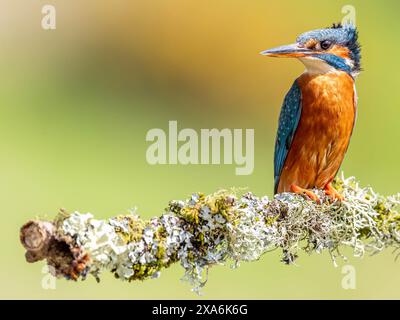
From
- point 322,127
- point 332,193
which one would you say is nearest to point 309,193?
point 332,193

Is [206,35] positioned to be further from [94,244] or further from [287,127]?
[94,244]

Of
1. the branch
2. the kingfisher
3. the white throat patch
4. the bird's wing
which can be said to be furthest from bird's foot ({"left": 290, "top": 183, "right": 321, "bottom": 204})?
the white throat patch

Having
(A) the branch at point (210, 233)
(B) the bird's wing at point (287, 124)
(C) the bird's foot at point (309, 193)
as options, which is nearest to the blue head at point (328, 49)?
(B) the bird's wing at point (287, 124)

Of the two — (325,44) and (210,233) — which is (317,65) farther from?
(210,233)

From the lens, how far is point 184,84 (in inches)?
402

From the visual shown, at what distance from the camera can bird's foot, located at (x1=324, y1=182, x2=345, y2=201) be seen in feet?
12.7

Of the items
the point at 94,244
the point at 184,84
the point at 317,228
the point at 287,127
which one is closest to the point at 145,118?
the point at 184,84

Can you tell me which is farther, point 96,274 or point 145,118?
point 145,118

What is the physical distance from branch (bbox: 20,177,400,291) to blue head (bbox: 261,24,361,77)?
0.82 metres

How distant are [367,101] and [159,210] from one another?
290 cm

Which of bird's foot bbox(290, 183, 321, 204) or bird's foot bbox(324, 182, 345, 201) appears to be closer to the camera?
bird's foot bbox(324, 182, 345, 201)

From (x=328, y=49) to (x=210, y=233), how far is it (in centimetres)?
171

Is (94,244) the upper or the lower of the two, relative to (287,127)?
lower

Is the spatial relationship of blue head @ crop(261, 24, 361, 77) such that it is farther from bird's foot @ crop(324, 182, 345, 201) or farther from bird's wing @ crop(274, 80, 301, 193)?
bird's foot @ crop(324, 182, 345, 201)
